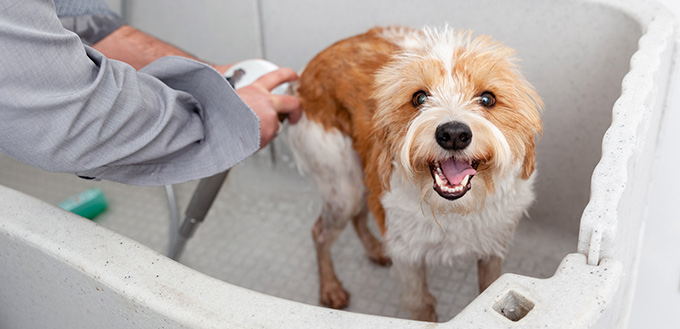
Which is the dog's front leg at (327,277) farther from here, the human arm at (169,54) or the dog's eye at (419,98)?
the dog's eye at (419,98)

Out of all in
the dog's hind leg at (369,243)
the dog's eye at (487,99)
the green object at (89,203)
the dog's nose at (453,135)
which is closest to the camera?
the dog's nose at (453,135)

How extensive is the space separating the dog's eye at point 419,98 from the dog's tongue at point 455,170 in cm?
13

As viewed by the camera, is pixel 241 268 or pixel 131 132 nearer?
pixel 131 132

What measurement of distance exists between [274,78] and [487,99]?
22.5 inches

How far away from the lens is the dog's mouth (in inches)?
42.7

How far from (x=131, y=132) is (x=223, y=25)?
1108mm

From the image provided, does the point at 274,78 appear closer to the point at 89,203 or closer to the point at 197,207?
the point at 197,207

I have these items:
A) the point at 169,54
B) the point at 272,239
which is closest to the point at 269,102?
the point at 169,54

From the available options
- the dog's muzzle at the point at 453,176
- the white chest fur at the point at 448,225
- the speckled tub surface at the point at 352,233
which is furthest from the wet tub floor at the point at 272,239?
the dog's muzzle at the point at 453,176

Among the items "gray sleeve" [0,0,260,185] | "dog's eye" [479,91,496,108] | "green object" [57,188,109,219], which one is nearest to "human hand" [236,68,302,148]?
"gray sleeve" [0,0,260,185]

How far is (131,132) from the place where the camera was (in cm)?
107

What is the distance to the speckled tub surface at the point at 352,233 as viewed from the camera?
0.84 meters

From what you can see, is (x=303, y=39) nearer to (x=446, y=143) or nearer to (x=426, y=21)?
(x=426, y=21)

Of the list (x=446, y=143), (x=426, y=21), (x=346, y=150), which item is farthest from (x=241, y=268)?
(x=446, y=143)
